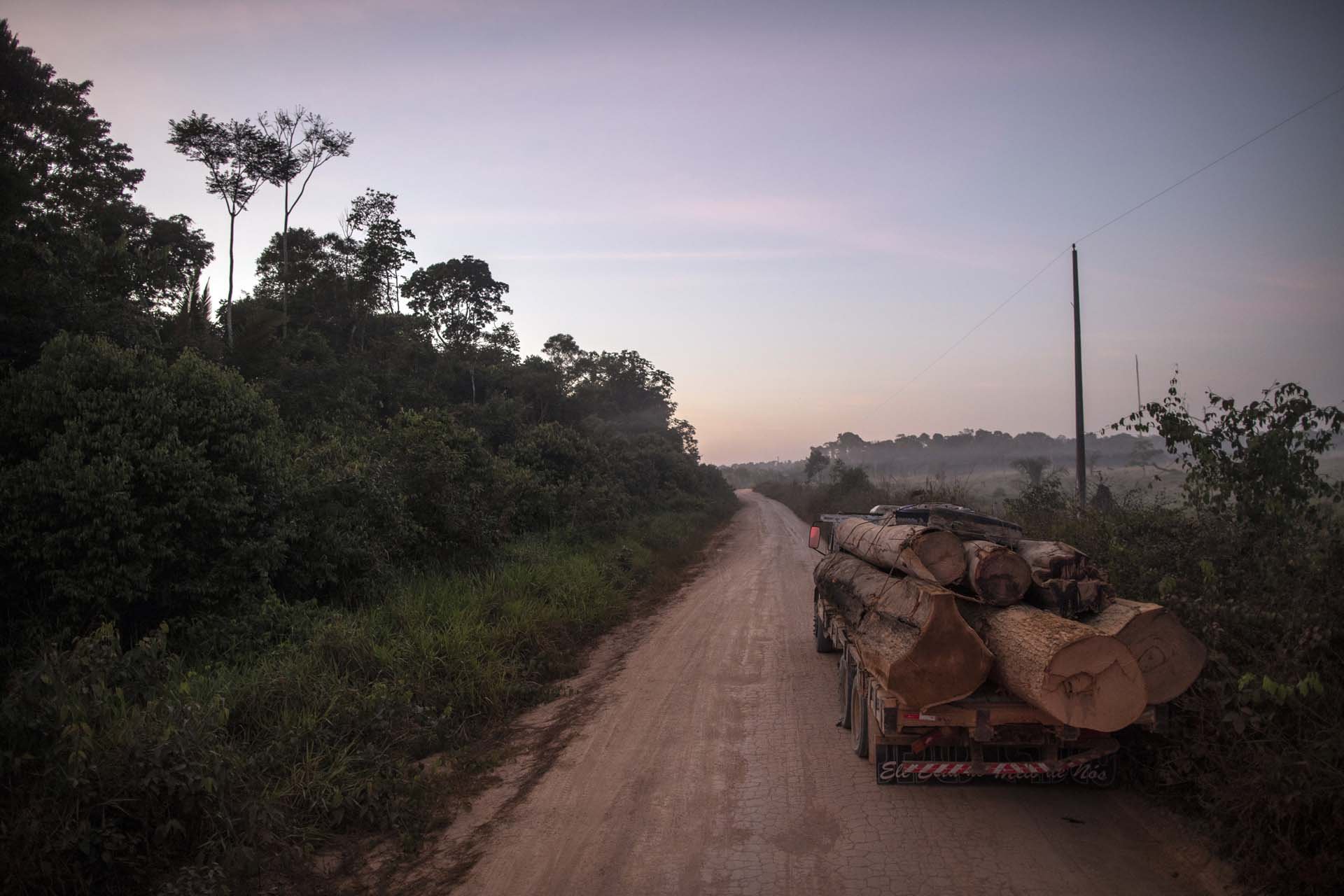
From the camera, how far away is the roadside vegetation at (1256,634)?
12.1 ft

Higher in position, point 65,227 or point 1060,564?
point 65,227

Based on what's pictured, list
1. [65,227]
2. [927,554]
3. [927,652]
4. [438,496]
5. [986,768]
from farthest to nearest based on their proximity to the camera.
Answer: [65,227] → [438,496] → [927,554] → [986,768] → [927,652]

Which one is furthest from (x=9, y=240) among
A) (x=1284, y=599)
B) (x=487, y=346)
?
(x=487, y=346)

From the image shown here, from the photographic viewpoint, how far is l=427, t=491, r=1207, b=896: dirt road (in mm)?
4109

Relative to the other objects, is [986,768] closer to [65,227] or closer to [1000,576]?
[1000,576]

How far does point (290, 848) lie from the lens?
4.41 m

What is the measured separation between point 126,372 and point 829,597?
8.06m

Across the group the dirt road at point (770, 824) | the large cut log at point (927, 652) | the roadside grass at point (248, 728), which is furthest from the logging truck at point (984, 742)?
the roadside grass at point (248, 728)

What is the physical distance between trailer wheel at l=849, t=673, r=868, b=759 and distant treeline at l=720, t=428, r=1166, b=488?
5480 centimetres

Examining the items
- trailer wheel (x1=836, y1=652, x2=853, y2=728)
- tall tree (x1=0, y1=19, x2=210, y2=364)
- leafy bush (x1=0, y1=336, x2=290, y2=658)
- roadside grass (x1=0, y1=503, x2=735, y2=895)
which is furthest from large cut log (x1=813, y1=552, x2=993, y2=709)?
tall tree (x1=0, y1=19, x2=210, y2=364)

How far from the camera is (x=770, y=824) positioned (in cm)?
477

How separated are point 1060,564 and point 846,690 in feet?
7.55

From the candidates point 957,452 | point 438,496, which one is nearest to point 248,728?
point 438,496

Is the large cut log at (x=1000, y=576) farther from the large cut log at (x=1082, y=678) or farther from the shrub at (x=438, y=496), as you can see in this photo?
the shrub at (x=438, y=496)
